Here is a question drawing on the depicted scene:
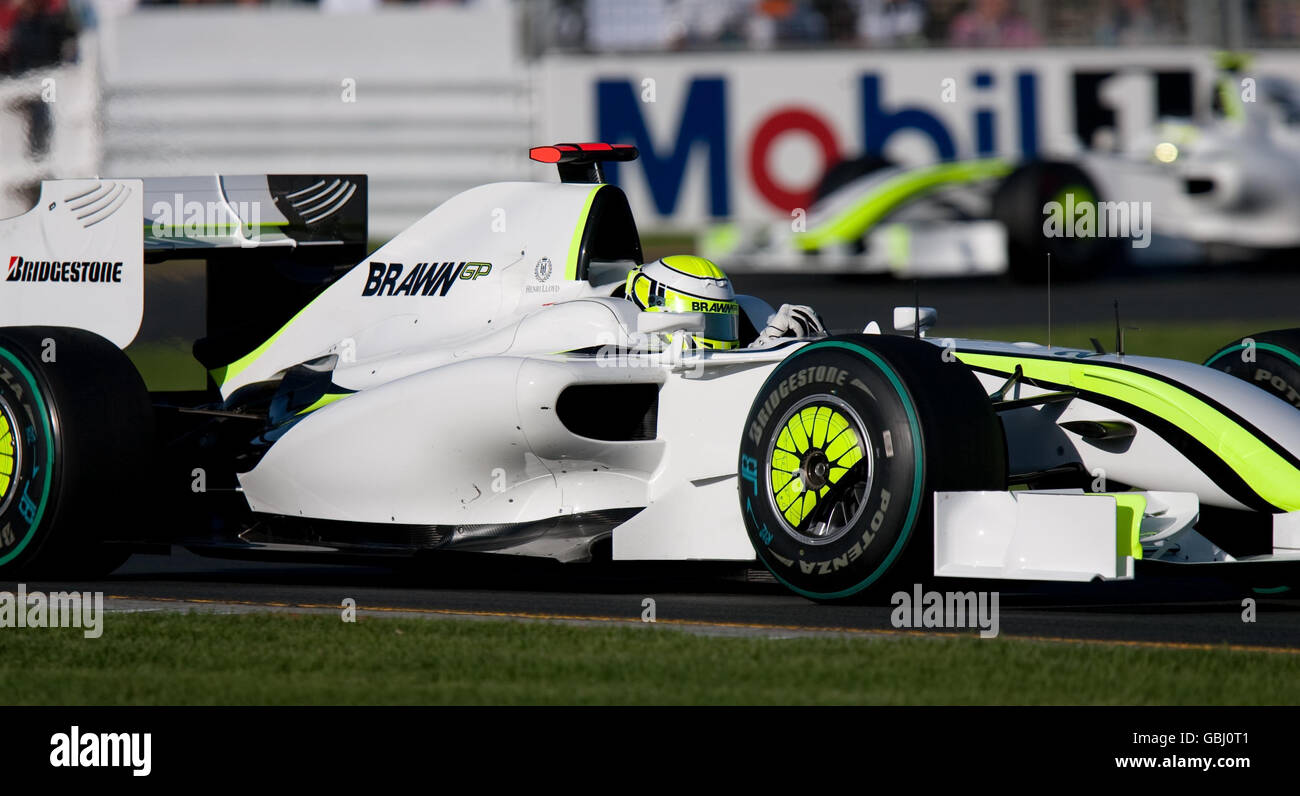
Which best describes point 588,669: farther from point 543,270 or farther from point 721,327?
point 543,270

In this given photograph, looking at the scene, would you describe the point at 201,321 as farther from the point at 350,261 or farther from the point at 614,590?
the point at 614,590

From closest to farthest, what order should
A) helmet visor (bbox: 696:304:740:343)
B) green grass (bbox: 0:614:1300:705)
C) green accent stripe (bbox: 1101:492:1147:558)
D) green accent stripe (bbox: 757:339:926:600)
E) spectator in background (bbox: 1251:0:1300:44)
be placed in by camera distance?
green grass (bbox: 0:614:1300:705)
green accent stripe (bbox: 1101:492:1147:558)
green accent stripe (bbox: 757:339:926:600)
helmet visor (bbox: 696:304:740:343)
spectator in background (bbox: 1251:0:1300:44)

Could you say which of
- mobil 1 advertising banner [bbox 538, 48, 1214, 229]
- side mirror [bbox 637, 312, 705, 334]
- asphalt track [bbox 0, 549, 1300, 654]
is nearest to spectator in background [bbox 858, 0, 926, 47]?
mobil 1 advertising banner [bbox 538, 48, 1214, 229]

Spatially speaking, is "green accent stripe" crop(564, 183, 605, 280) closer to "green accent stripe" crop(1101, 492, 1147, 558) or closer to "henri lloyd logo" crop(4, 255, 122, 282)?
"henri lloyd logo" crop(4, 255, 122, 282)

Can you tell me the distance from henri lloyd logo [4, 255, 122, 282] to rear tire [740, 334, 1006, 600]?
10.8ft

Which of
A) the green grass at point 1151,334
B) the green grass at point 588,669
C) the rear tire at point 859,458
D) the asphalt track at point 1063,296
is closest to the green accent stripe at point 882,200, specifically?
the asphalt track at point 1063,296

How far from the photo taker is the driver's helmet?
7988 mm

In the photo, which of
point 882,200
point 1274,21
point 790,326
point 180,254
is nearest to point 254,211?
point 180,254

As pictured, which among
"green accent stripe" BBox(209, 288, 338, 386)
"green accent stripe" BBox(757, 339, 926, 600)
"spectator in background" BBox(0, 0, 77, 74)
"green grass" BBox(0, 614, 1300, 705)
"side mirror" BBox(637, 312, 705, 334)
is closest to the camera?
"green grass" BBox(0, 614, 1300, 705)

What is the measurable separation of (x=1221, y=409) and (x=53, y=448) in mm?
4422

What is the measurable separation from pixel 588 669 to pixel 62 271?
14.0 feet

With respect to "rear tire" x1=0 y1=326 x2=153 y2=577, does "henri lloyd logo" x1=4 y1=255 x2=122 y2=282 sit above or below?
above
